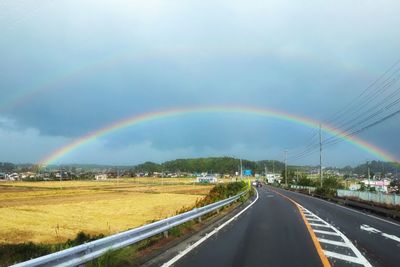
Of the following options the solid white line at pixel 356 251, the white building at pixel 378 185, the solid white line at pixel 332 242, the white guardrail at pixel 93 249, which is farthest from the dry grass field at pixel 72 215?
the white building at pixel 378 185

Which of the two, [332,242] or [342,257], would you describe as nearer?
[342,257]

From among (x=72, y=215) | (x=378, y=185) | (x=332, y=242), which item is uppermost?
(x=378, y=185)

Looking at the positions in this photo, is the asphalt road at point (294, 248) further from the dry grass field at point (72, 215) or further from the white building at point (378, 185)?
the white building at point (378, 185)

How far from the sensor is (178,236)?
53.3 ft

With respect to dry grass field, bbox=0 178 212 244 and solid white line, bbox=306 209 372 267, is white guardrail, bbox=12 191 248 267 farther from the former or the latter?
dry grass field, bbox=0 178 212 244

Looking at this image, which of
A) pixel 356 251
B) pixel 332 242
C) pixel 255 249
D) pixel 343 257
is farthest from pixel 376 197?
pixel 343 257

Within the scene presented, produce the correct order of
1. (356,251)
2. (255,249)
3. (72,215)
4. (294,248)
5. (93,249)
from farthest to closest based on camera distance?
(72,215)
(294,248)
(255,249)
(356,251)
(93,249)

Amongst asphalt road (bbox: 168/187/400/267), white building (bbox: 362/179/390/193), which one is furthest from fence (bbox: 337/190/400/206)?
white building (bbox: 362/179/390/193)

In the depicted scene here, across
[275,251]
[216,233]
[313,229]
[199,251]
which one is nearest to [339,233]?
[313,229]

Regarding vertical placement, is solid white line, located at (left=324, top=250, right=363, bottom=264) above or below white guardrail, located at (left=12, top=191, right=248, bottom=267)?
below

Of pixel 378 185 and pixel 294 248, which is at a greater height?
pixel 378 185

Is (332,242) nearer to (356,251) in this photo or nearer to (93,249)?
(356,251)

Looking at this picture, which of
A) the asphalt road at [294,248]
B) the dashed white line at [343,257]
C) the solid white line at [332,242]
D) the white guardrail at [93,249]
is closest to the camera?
the white guardrail at [93,249]

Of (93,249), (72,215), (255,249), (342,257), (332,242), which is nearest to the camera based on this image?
(93,249)
